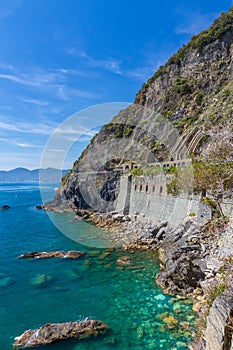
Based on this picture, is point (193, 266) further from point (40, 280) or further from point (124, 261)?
point (40, 280)

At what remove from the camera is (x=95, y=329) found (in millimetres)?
9922

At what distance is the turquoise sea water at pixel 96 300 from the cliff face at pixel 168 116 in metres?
20.3

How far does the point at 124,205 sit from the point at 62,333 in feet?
79.7

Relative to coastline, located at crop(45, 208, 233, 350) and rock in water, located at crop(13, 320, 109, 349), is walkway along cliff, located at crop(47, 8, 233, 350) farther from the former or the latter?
rock in water, located at crop(13, 320, 109, 349)

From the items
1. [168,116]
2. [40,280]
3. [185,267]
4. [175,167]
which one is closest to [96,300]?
[40,280]

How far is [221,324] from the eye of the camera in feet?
16.3

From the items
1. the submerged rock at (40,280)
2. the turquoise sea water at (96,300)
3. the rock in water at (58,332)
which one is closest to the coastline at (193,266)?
the turquoise sea water at (96,300)

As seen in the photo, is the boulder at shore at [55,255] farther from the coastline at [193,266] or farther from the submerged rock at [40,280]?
the coastline at [193,266]

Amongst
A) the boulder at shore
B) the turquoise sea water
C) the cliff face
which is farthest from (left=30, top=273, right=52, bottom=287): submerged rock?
the cliff face

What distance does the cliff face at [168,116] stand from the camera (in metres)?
37.0

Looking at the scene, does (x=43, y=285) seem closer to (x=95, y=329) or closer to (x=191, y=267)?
(x=95, y=329)

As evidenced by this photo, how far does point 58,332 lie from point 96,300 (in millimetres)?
3240

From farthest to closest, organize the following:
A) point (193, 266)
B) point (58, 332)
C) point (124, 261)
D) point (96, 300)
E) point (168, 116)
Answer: point (168, 116), point (124, 261), point (193, 266), point (96, 300), point (58, 332)

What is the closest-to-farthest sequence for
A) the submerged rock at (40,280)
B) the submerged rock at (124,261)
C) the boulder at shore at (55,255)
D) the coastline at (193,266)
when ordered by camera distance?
the coastline at (193,266), the submerged rock at (40,280), the submerged rock at (124,261), the boulder at shore at (55,255)
